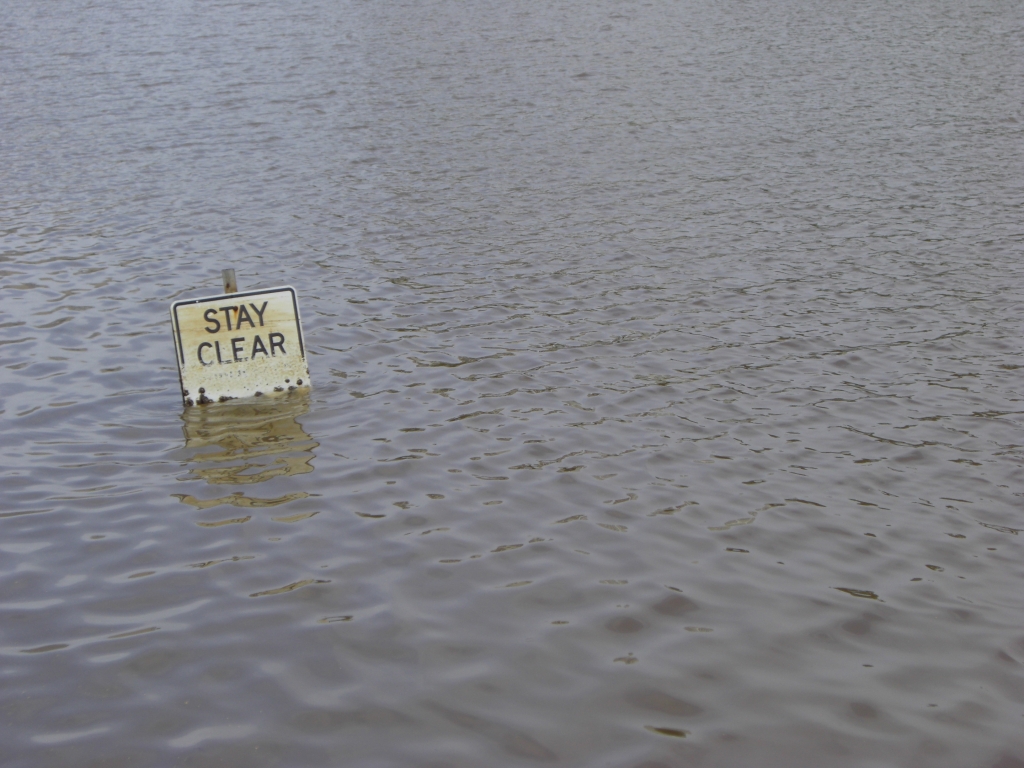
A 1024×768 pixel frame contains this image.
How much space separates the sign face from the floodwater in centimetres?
16

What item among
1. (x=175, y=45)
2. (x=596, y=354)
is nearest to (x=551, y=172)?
(x=596, y=354)

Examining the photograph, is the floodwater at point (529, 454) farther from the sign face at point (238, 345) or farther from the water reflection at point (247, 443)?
the sign face at point (238, 345)

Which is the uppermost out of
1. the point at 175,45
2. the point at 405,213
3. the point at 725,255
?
the point at 175,45

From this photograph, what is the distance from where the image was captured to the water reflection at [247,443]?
230 inches

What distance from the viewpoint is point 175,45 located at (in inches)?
926

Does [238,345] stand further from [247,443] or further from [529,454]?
[529,454]

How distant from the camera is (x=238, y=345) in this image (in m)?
6.82

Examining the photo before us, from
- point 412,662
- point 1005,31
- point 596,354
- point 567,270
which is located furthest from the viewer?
point 1005,31

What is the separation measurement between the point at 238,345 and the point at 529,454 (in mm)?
2177

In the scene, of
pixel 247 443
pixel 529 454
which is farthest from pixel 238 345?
pixel 529 454

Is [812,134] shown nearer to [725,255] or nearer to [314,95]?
[725,255]

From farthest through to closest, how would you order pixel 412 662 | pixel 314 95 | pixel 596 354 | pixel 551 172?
pixel 314 95, pixel 551 172, pixel 596 354, pixel 412 662

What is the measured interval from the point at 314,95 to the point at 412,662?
16.3m

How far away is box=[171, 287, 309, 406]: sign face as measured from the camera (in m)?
6.66
